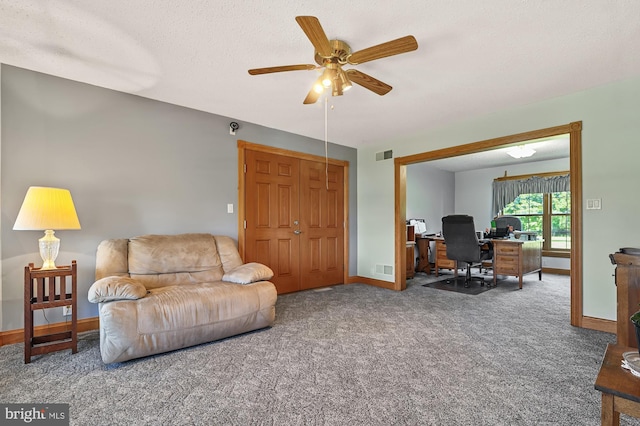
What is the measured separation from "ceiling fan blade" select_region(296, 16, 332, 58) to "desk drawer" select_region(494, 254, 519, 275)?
4.60m

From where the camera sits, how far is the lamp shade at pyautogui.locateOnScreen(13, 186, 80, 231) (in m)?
2.27

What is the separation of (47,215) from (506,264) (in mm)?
5846

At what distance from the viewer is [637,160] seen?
2838 millimetres

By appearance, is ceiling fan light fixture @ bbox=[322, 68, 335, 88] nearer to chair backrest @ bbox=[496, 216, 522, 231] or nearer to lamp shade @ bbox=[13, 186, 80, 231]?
lamp shade @ bbox=[13, 186, 80, 231]

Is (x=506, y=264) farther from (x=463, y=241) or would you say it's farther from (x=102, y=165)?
(x=102, y=165)

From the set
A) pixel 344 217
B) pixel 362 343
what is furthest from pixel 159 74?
pixel 344 217

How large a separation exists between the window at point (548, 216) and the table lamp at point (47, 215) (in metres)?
8.01

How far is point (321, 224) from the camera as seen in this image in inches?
193

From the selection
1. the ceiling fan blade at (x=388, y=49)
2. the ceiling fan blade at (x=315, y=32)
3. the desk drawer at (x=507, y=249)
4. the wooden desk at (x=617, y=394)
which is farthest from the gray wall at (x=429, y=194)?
the wooden desk at (x=617, y=394)

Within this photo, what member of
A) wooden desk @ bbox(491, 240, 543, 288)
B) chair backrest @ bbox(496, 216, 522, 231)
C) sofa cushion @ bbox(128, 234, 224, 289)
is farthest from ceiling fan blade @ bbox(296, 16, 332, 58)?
chair backrest @ bbox(496, 216, 522, 231)

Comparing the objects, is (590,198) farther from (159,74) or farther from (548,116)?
(159,74)

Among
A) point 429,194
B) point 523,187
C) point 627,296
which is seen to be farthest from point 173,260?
point 523,187

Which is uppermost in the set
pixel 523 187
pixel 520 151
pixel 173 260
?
pixel 520 151

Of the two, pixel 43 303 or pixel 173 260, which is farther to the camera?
pixel 173 260
